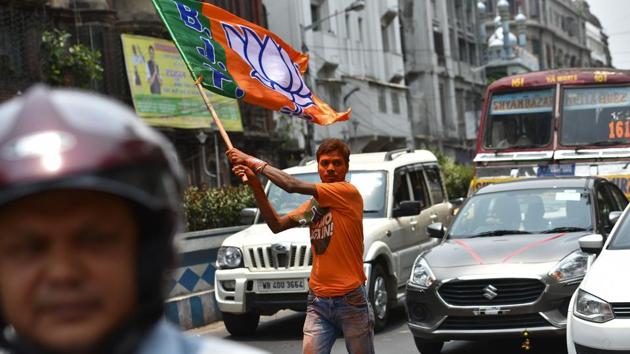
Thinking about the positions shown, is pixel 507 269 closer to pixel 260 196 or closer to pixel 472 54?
pixel 260 196

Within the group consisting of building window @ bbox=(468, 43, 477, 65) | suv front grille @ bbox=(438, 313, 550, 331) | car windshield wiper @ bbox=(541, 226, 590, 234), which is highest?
building window @ bbox=(468, 43, 477, 65)

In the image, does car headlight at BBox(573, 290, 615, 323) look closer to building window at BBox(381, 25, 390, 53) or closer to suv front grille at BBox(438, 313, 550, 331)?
suv front grille at BBox(438, 313, 550, 331)

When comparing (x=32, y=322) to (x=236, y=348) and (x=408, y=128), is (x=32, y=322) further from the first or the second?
(x=408, y=128)

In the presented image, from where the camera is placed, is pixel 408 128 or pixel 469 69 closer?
pixel 408 128

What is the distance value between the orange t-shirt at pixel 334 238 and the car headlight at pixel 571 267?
320cm

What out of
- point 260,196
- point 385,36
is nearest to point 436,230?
point 260,196

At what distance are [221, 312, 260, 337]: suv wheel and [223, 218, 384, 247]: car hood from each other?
799 millimetres

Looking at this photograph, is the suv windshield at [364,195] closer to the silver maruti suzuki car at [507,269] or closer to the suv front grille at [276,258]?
the suv front grille at [276,258]

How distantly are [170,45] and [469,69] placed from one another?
138 feet

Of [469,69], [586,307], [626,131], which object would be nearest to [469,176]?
[626,131]

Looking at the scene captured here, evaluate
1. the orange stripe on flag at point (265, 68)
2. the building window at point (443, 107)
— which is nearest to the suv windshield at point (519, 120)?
the orange stripe on flag at point (265, 68)

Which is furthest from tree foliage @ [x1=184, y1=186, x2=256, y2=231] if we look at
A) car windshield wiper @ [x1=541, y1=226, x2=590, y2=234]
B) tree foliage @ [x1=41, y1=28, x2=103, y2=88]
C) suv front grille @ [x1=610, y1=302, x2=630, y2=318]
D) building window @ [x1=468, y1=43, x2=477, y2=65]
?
building window @ [x1=468, y1=43, x2=477, y2=65]

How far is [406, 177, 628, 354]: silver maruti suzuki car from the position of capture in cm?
924

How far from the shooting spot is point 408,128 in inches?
2219
